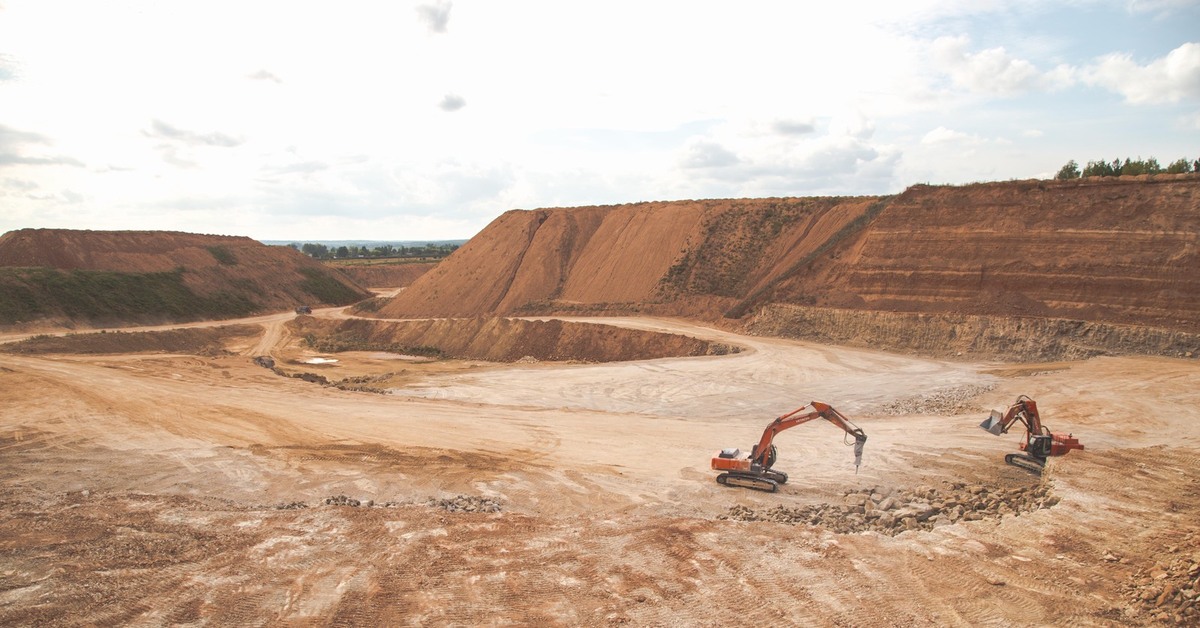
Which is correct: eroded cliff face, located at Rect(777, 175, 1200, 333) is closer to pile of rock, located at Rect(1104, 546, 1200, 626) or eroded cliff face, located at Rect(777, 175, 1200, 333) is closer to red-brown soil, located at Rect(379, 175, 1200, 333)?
red-brown soil, located at Rect(379, 175, 1200, 333)

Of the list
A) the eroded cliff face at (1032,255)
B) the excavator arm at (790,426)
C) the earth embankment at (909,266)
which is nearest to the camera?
the excavator arm at (790,426)

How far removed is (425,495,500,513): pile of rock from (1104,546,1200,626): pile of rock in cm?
1024

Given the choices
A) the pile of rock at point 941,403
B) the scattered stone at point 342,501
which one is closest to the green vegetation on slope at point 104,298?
the scattered stone at point 342,501

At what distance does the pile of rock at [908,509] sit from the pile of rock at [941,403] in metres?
7.67

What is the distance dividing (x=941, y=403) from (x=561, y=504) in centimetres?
1488

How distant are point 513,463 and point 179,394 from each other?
46.1 ft

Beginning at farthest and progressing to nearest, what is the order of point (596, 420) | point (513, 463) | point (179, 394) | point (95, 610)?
point (179, 394) < point (596, 420) < point (513, 463) < point (95, 610)

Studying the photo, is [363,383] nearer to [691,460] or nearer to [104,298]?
[691,460]

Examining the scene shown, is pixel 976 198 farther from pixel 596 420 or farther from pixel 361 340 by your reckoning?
pixel 361 340

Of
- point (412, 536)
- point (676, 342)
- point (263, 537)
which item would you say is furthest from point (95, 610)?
point (676, 342)

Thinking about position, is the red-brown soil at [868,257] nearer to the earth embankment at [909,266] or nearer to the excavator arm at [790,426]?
the earth embankment at [909,266]

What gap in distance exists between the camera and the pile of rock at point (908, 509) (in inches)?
495

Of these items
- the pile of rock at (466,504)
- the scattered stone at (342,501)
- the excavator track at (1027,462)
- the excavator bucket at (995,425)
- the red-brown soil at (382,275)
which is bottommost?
the scattered stone at (342,501)

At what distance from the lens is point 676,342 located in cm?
3472
